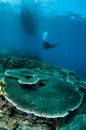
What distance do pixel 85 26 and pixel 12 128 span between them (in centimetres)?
4487

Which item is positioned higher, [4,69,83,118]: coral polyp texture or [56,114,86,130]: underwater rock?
[4,69,83,118]: coral polyp texture

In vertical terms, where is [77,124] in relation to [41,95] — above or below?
below

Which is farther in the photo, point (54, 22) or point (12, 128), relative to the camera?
point (54, 22)

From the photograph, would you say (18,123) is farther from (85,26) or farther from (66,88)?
(85,26)

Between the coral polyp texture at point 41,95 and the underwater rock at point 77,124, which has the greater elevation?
the coral polyp texture at point 41,95

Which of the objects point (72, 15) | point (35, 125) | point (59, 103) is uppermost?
point (72, 15)

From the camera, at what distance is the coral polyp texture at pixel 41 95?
474 cm

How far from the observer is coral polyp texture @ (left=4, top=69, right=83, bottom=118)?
474 centimetres

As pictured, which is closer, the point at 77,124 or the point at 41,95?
the point at 77,124

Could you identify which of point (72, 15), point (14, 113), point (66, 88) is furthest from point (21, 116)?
point (72, 15)

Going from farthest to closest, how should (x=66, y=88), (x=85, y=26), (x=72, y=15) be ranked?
(x=85, y=26) → (x=72, y=15) → (x=66, y=88)

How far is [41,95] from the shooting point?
17.6 feet

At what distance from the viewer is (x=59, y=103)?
511 centimetres

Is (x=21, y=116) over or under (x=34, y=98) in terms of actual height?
under
